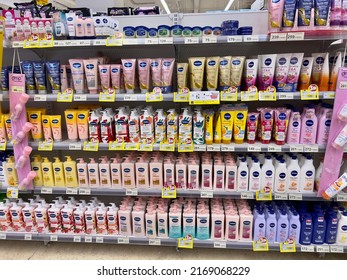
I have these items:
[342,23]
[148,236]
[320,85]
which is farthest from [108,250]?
[342,23]

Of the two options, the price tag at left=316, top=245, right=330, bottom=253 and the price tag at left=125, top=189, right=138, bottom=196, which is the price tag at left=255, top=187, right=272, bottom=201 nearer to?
the price tag at left=316, top=245, right=330, bottom=253

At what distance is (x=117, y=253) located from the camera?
2.56 meters

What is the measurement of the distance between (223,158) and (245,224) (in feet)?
1.93

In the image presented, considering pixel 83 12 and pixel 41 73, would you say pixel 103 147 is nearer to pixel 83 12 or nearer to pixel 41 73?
pixel 41 73

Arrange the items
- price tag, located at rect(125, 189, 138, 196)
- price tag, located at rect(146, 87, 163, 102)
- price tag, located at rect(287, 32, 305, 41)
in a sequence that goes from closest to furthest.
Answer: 1. price tag, located at rect(287, 32, 305, 41)
2. price tag, located at rect(146, 87, 163, 102)
3. price tag, located at rect(125, 189, 138, 196)

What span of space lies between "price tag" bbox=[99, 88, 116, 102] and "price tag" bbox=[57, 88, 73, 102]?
26 centimetres

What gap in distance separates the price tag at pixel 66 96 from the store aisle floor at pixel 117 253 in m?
1.43

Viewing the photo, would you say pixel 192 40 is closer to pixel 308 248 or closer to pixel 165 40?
pixel 165 40

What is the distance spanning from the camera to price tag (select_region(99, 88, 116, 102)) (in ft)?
7.19

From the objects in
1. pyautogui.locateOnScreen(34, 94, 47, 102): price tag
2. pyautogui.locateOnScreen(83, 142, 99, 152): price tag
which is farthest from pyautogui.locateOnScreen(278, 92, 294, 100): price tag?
pyautogui.locateOnScreen(34, 94, 47, 102): price tag

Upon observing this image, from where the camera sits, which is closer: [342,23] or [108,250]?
[342,23]

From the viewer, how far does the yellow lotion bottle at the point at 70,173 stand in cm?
242

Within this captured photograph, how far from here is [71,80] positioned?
2.37 metres

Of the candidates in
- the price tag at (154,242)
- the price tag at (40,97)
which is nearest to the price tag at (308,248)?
the price tag at (154,242)
